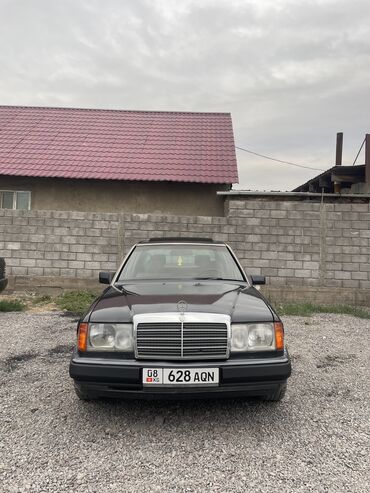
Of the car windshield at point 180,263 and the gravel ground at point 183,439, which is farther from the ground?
the car windshield at point 180,263

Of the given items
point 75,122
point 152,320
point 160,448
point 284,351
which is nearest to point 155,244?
point 152,320

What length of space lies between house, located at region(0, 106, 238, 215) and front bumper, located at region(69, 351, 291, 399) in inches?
287

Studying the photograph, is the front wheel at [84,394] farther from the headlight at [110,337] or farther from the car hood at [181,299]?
the car hood at [181,299]

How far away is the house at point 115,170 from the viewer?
390 inches

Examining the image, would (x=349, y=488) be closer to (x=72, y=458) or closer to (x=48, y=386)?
(x=72, y=458)

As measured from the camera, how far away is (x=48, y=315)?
6.72 metres

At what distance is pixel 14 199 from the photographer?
1023 centimetres

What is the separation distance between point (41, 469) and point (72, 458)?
194 millimetres

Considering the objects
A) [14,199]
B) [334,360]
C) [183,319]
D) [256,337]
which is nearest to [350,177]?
[334,360]

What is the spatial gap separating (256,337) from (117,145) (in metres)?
9.59

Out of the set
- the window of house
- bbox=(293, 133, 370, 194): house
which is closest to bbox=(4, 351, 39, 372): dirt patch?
the window of house

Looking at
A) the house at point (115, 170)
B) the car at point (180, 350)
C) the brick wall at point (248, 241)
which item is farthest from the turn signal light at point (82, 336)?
the house at point (115, 170)

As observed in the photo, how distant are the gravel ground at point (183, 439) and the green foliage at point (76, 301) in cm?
296

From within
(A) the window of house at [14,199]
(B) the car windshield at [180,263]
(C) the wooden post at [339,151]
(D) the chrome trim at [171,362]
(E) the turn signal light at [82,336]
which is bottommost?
(D) the chrome trim at [171,362]
